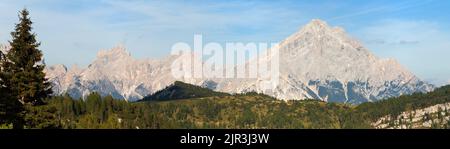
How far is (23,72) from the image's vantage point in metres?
96.4

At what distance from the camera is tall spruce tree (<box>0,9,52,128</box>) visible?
312 feet

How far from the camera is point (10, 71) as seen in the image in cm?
9706

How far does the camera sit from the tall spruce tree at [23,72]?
312 ft

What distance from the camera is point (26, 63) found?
9781cm
